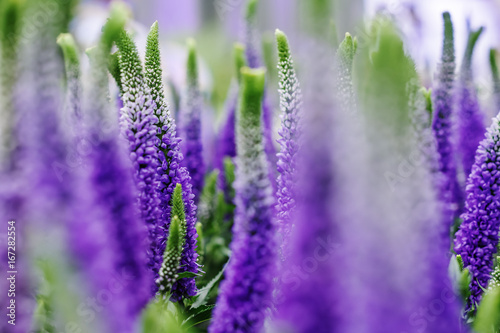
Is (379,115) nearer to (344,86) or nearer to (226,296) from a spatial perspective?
(226,296)

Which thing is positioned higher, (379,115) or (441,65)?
(441,65)

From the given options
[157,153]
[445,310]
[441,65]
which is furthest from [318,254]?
[441,65]

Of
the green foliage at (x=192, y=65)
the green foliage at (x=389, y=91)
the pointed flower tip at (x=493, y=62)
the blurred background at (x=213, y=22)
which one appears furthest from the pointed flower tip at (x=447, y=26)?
the blurred background at (x=213, y=22)

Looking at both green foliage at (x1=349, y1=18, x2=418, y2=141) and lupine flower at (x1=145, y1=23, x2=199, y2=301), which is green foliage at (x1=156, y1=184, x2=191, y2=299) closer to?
lupine flower at (x1=145, y1=23, x2=199, y2=301)

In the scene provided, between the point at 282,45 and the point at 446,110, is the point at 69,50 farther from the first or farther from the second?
the point at 446,110

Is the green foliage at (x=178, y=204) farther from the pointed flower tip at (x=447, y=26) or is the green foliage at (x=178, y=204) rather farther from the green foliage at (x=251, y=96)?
the pointed flower tip at (x=447, y=26)
